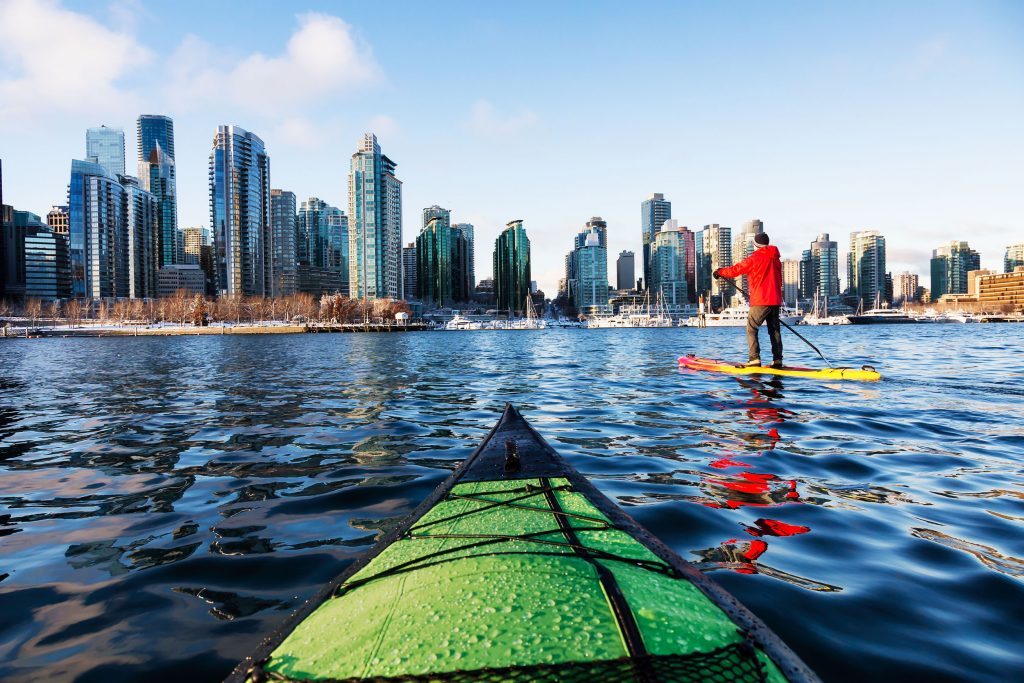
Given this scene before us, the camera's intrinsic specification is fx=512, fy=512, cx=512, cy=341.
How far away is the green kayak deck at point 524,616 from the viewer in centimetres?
180

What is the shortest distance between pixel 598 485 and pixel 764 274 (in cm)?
1033

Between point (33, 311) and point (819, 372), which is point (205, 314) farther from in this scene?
point (819, 372)

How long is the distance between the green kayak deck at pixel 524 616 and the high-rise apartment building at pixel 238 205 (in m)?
202

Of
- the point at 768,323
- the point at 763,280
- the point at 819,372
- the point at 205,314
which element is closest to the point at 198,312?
the point at 205,314

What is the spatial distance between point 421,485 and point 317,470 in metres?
1.77

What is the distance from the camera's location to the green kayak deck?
5.89ft

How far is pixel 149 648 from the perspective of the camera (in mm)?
3008

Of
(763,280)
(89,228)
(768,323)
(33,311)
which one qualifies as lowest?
(768,323)

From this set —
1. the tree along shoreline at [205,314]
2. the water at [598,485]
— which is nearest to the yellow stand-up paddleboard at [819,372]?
the water at [598,485]

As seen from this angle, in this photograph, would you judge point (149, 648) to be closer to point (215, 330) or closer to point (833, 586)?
point (833, 586)

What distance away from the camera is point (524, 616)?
2088 mm

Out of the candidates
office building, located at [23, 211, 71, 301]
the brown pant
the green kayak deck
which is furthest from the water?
office building, located at [23, 211, 71, 301]

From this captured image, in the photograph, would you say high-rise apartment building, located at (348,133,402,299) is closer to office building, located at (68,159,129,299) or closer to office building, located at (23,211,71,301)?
office building, located at (68,159,129,299)

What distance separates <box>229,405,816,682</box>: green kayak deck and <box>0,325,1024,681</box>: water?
100cm
